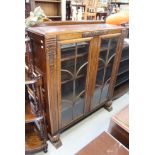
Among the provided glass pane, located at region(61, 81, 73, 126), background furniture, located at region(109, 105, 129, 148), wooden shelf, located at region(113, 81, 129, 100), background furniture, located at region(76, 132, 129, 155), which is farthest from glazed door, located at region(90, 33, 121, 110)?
background furniture, located at region(76, 132, 129, 155)

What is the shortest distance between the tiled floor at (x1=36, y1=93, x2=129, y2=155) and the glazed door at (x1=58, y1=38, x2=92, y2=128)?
0.18 meters

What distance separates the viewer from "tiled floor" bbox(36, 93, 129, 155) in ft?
4.98

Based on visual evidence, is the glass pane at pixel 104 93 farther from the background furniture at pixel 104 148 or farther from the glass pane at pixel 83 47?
the background furniture at pixel 104 148

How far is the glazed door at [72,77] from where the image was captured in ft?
4.12

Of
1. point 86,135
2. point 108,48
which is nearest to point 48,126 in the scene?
point 86,135

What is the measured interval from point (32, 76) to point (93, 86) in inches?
25.9

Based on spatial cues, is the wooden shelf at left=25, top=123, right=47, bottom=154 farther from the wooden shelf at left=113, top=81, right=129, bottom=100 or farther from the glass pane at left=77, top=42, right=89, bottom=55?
the wooden shelf at left=113, top=81, right=129, bottom=100

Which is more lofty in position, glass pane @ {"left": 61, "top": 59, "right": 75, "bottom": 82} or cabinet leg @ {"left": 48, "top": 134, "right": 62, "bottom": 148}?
glass pane @ {"left": 61, "top": 59, "right": 75, "bottom": 82}

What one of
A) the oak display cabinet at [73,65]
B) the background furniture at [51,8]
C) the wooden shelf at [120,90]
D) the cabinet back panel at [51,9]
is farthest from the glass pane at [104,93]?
the cabinet back panel at [51,9]

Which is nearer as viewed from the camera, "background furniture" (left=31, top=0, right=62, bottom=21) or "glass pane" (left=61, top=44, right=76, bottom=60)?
"glass pane" (left=61, top=44, right=76, bottom=60)

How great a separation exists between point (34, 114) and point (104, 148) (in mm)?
680

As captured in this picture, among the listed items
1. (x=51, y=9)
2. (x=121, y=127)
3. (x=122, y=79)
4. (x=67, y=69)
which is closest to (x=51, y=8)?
(x=51, y=9)
